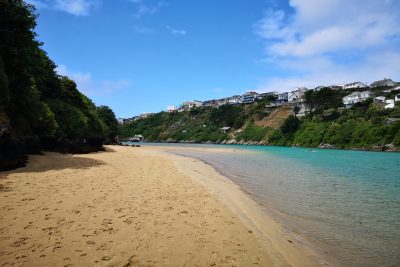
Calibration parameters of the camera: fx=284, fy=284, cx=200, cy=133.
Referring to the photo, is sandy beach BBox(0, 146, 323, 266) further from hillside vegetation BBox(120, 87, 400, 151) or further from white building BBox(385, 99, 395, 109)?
white building BBox(385, 99, 395, 109)

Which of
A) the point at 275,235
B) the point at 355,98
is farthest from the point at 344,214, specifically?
the point at 355,98

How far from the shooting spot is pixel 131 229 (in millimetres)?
7414

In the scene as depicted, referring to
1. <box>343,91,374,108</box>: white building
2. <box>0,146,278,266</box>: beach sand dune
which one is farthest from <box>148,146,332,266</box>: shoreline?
<box>343,91,374,108</box>: white building

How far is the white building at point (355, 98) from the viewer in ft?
365

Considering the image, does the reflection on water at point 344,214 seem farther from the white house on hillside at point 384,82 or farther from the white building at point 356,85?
the white building at point 356,85

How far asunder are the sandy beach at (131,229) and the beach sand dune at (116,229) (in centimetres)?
2

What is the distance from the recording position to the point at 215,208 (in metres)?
10.6

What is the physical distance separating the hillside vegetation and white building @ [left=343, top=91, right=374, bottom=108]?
10.8 feet

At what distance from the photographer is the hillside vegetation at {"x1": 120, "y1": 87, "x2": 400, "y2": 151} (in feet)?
252

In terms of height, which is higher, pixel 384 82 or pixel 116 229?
pixel 384 82

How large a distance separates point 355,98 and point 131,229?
126 meters

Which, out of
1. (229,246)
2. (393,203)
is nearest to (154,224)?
(229,246)

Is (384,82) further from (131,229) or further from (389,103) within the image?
(131,229)

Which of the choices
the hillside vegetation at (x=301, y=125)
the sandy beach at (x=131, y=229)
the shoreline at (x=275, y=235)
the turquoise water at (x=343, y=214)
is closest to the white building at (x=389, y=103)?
the hillside vegetation at (x=301, y=125)
